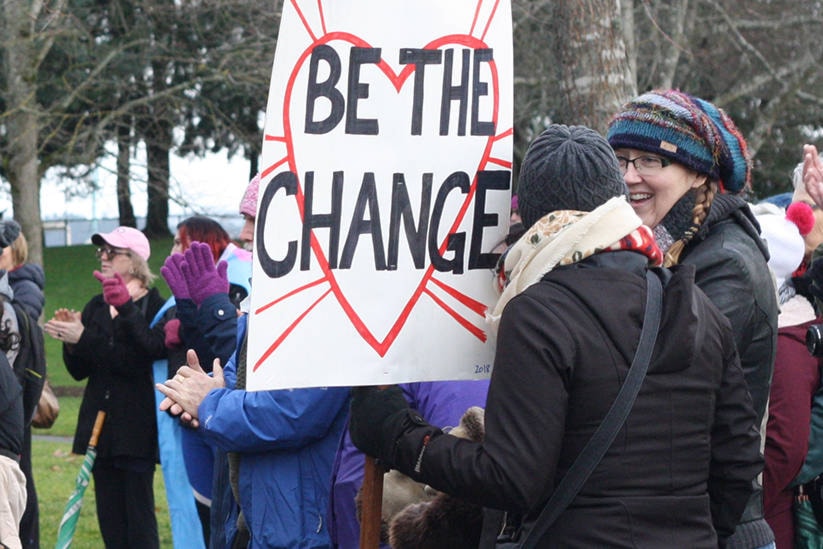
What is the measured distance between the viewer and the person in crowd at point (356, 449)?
10.8 ft

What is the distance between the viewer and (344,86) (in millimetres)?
2758

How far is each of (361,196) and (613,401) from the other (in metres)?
0.77

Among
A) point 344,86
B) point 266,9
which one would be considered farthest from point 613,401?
point 266,9

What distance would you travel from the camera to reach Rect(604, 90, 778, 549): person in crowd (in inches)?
117

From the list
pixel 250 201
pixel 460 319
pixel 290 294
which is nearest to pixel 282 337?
pixel 290 294

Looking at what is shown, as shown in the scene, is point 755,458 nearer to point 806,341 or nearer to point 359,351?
point 359,351

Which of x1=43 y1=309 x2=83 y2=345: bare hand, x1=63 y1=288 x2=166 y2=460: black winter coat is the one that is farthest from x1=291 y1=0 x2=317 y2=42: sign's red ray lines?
x1=43 y1=309 x2=83 y2=345: bare hand

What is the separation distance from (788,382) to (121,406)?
401 cm

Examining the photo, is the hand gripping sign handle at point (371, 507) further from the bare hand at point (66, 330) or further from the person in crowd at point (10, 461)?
the bare hand at point (66, 330)

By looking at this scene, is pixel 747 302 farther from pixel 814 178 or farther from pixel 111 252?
pixel 111 252

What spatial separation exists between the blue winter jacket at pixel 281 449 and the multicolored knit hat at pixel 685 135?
1.16m

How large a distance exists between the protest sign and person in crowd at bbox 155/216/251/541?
2070mm

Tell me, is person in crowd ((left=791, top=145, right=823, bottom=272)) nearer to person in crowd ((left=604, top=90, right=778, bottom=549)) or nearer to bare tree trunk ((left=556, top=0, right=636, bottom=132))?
person in crowd ((left=604, top=90, right=778, bottom=549))

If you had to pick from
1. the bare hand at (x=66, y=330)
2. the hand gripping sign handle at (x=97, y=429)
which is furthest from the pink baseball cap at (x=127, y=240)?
the hand gripping sign handle at (x=97, y=429)
